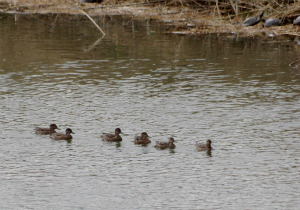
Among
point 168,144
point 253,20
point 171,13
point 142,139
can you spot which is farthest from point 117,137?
point 171,13

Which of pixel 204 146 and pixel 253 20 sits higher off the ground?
pixel 253 20

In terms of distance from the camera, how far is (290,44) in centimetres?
3114

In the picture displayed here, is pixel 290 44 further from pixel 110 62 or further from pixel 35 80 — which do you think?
pixel 35 80

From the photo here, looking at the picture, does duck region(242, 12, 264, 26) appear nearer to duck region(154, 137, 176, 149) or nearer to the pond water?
the pond water

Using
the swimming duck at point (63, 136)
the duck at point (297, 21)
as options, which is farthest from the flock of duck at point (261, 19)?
the swimming duck at point (63, 136)

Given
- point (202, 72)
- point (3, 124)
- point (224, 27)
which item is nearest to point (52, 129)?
point (3, 124)

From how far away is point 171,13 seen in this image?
4100cm

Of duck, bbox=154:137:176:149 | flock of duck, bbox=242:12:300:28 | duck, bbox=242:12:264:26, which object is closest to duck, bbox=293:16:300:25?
flock of duck, bbox=242:12:300:28

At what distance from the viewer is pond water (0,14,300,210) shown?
12273mm

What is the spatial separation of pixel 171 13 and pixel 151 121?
24365 millimetres

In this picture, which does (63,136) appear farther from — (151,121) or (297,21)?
(297,21)

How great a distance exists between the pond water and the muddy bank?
2.26 metres

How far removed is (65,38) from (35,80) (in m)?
10.5

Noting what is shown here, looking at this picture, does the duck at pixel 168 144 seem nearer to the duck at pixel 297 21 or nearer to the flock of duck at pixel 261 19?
the duck at pixel 297 21
